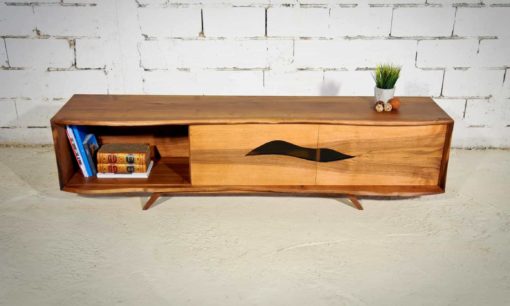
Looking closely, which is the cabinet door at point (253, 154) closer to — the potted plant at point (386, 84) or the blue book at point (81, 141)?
the potted plant at point (386, 84)

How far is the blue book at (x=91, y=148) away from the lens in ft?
9.50

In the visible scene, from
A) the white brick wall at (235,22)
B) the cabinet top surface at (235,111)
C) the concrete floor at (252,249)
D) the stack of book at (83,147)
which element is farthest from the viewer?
the white brick wall at (235,22)

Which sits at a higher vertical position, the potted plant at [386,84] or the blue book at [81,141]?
the potted plant at [386,84]

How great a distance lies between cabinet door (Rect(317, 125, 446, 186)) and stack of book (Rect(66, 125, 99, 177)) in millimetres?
1151

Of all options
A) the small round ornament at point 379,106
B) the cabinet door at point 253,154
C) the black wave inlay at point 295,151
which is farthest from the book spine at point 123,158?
the small round ornament at point 379,106

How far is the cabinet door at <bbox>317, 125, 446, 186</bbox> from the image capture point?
109 inches

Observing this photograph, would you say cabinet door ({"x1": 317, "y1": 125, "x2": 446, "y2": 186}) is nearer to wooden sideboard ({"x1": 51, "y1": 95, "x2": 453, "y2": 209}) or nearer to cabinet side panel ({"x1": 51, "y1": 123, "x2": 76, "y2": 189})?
wooden sideboard ({"x1": 51, "y1": 95, "x2": 453, "y2": 209})

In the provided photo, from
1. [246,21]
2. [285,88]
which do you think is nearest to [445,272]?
[285,88]

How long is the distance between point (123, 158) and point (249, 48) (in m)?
1.01

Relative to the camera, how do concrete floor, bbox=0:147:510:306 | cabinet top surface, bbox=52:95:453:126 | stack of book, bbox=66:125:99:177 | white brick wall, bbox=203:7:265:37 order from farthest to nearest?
white brick wall, bbox=203:7:265:37, stack of book, bbox=66:125:99:177, cabinet top surface, bbox=52:95:453:126, concrete floor, bbox=0:147:510:306

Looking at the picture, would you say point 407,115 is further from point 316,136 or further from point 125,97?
point 125,97

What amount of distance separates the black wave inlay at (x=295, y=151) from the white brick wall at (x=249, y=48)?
31.0 inches

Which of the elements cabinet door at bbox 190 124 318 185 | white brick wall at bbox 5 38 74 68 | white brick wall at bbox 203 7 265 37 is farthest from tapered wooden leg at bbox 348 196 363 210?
white brick wall at bbox 5 38 74 68

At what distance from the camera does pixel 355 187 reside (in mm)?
2865
